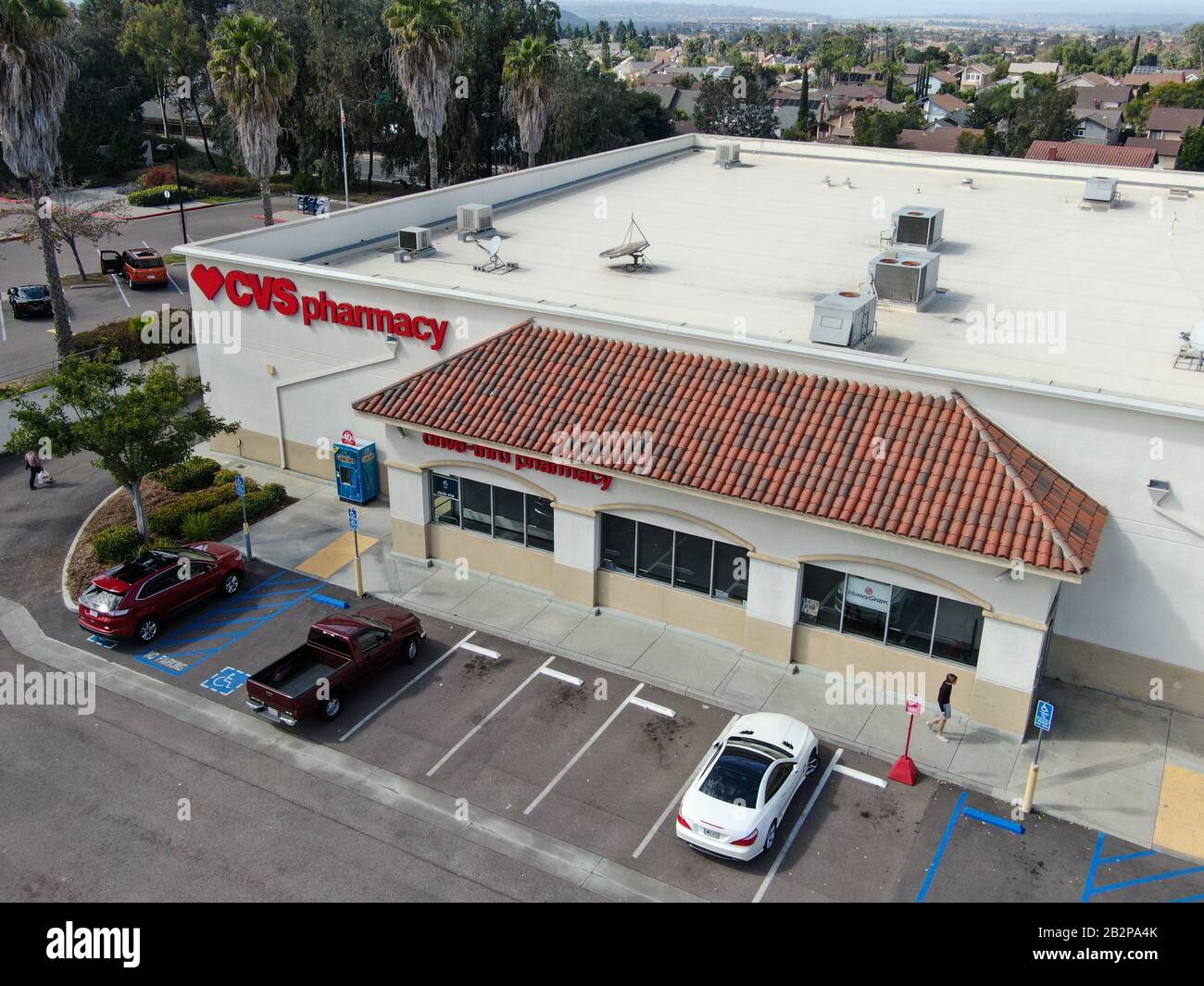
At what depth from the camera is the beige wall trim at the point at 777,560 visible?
21.5 meters

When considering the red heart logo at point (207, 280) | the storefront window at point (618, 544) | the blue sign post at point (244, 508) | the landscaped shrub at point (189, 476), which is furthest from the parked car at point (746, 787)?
the red heart logo at point (207, 280)

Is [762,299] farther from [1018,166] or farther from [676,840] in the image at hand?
[1018,166]

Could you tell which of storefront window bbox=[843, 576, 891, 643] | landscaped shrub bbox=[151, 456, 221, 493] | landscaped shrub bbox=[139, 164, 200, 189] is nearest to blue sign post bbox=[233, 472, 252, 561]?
landscaped shrub bbox=[151, 456, 221, 493]

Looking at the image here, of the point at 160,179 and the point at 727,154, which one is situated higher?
the point at 727,154

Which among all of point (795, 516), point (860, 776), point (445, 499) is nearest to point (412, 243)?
point (445, 499)

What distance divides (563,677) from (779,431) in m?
7.12

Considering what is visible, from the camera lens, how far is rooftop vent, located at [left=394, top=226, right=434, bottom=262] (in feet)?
103

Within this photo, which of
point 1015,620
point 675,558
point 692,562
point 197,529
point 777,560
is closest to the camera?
point 1015,620

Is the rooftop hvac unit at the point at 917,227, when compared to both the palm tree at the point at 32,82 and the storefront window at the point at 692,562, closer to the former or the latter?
the storefront window at the point at 692,562

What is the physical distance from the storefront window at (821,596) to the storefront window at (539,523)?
250 inches

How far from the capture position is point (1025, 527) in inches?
741

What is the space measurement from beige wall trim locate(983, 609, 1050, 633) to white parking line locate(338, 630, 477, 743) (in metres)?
11.4

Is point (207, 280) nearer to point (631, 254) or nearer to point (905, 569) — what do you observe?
point (631, 254)

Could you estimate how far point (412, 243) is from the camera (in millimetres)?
31641
